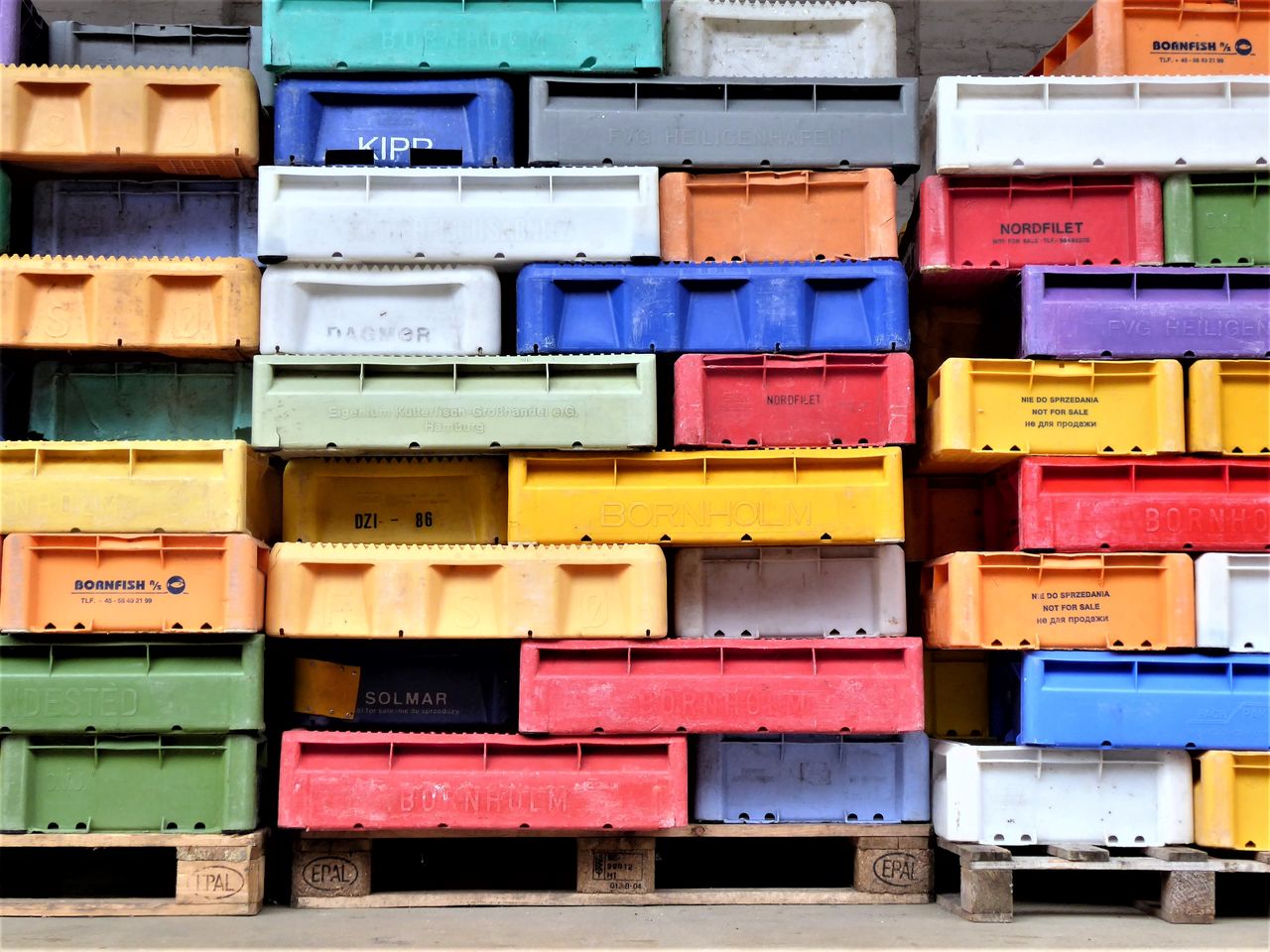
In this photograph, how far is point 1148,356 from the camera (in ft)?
17.8

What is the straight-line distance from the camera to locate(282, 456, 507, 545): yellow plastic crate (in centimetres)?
563

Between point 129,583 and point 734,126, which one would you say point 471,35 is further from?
point 129,583

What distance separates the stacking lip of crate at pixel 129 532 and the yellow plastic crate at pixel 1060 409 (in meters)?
2.94

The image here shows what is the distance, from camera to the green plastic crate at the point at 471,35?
565cm

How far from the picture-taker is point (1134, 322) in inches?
214

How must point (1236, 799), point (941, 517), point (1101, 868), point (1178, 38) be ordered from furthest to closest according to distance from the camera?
1. point (941, 517)
2. point (1178, 38)
3. point (1236, 799)
4. point (1101, 868)

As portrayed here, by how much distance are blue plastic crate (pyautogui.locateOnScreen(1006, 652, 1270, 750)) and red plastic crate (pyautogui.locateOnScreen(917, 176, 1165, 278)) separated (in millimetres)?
1702

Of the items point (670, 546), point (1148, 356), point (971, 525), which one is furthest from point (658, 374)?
point (1148, 356)

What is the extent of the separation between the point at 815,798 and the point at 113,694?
289cm

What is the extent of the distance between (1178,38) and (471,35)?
314cm

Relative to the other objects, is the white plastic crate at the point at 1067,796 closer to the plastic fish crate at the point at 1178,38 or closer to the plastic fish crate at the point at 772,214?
the plastic fish crate at the point at 772,214

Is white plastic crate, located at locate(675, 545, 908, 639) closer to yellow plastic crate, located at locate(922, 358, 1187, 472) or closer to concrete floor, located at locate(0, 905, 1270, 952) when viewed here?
yellow plastic crate, located at locate(922, 358, 1187, 472)

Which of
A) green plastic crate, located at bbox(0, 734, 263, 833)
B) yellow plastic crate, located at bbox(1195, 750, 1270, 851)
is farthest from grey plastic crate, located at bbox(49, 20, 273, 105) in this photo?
yellow plastic crate, located at bbox(1195, 750, 1270, 851)

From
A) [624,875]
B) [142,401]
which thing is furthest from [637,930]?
[142,401]
